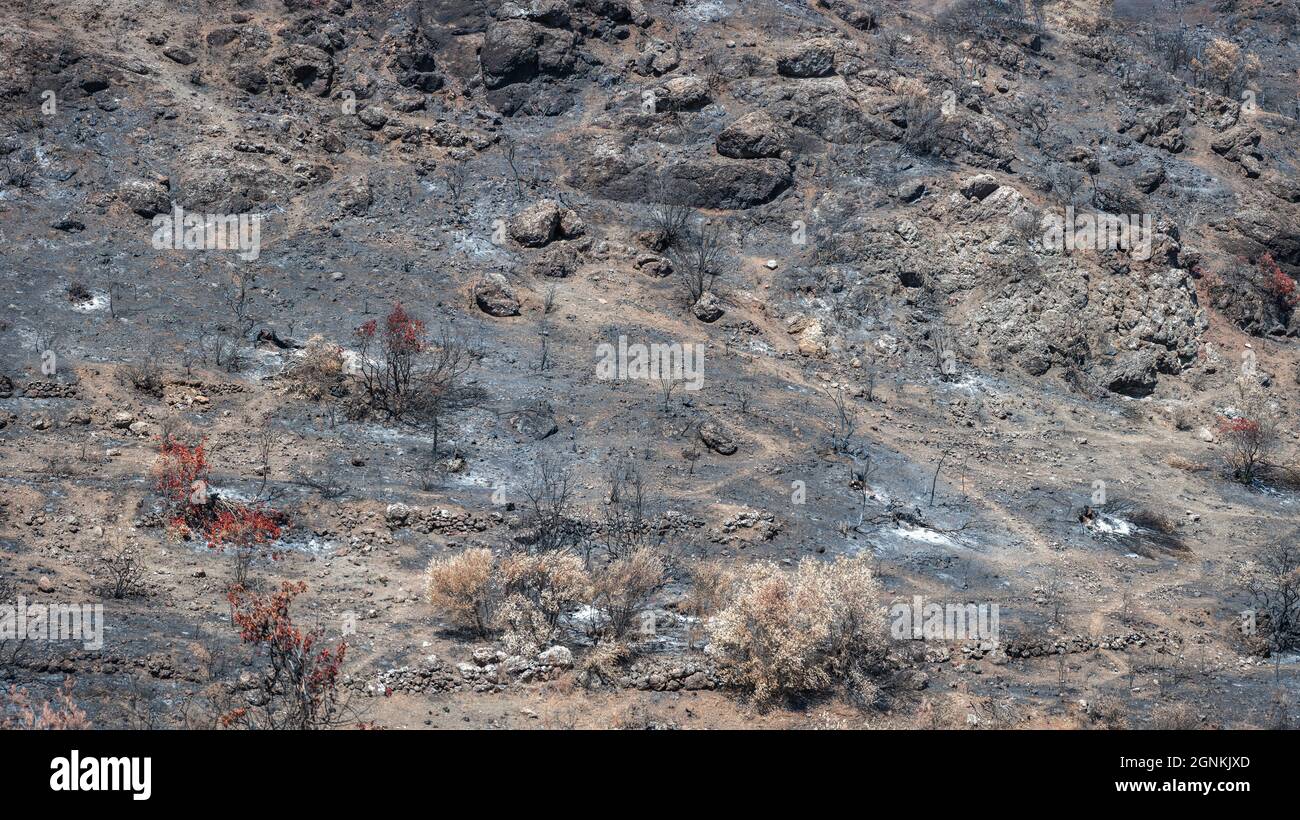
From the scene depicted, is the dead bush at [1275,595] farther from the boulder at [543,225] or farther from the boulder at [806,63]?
the boulder at [806,63]

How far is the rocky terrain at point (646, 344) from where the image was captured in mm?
13945

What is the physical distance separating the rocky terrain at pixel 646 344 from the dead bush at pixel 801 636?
0.42ft

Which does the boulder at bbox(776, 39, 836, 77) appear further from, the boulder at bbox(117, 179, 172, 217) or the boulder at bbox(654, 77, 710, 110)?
the boulder at bbox(117, 179, 172, 217)

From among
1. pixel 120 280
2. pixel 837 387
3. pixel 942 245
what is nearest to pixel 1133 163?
pixel 942 245

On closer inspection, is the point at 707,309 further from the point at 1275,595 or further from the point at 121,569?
the point at 121,569

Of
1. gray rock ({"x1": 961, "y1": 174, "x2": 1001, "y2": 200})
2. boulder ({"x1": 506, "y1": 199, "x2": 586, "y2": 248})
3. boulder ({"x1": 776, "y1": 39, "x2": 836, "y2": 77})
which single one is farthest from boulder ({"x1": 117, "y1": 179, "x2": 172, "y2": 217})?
gray rock ({"x1": 961, "y1": 174, "x2": 1001, "y2": 200})

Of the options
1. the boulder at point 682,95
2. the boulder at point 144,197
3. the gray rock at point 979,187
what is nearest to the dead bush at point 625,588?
the boulder at point 144,197

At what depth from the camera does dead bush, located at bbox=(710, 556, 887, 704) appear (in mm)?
12961

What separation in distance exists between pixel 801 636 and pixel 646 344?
1137 cm

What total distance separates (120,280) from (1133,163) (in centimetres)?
2727

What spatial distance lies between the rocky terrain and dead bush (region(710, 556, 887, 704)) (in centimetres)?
13

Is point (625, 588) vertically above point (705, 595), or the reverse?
point (625, 588)

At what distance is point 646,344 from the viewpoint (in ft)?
76.8

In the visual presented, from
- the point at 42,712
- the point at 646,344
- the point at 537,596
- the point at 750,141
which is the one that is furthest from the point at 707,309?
the point at 42,712
